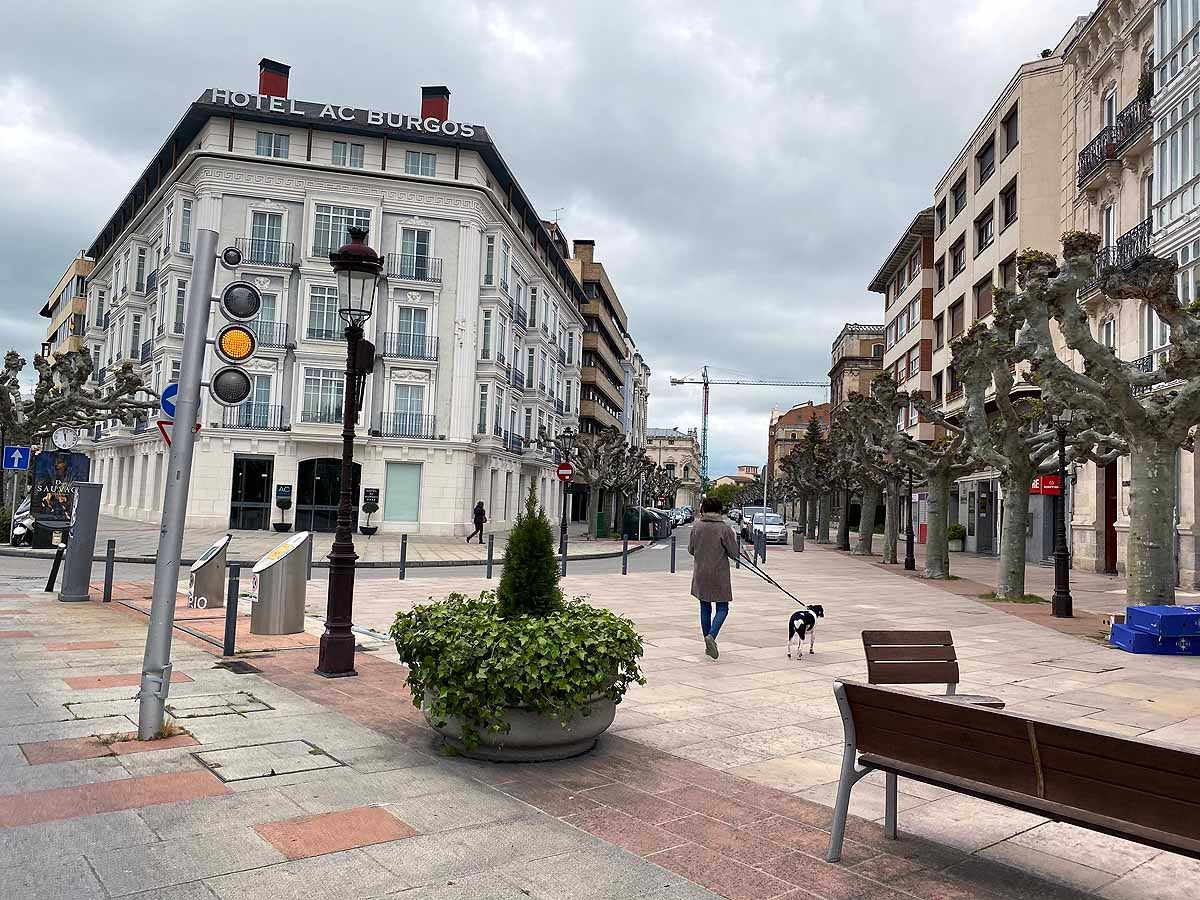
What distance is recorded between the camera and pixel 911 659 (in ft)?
19.0

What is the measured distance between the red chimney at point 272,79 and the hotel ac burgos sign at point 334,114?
4.07 feet

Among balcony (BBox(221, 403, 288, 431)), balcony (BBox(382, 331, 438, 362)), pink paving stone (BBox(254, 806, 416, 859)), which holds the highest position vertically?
balcony (BBox(382, 331, 438, 362))

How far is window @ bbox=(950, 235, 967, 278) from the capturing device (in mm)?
39375

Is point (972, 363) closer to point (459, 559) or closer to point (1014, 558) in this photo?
point (1014, 558)

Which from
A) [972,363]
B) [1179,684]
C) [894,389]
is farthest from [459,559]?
[1179,684]

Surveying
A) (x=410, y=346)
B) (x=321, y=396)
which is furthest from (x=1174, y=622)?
(x=321, y=396)

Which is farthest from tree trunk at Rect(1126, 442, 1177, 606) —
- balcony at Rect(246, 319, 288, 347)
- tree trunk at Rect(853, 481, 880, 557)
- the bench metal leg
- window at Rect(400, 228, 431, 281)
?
balcony at Rect(246, 319, 288, 347)

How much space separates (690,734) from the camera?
6.41 m

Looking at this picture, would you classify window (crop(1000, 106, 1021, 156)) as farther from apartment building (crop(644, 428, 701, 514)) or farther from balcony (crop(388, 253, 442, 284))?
apartment building (crop(644, 428, 701, 514))

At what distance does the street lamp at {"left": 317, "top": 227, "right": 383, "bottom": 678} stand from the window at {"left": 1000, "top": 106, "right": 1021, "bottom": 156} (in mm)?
30924

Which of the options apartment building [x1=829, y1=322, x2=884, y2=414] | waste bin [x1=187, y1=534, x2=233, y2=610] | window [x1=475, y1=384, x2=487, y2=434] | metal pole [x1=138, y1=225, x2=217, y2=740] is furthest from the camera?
apartment building [x1=829, y1=322, x2=884, y2=414]

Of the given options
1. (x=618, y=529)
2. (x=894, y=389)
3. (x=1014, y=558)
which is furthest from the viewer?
(x=618, y=529)

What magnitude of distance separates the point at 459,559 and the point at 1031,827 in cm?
2232

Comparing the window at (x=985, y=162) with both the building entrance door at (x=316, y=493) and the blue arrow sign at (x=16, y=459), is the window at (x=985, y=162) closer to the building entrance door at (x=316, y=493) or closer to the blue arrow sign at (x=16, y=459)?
the building entrance door at (x=316, y=493)
